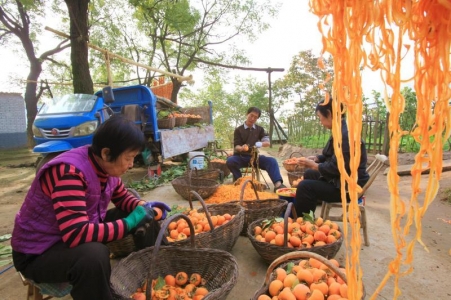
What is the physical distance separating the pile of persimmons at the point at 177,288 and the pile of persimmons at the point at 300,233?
26.0 inches

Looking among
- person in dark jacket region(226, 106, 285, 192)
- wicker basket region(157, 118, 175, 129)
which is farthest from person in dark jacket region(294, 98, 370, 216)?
wicker basket region(157, 118, 175, 129)

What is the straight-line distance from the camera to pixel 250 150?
5316 millimetres

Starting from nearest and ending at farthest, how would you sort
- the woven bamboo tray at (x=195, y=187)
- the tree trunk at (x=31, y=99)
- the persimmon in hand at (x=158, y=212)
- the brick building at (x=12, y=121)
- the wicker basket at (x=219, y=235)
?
the persimmon in hand at (x=158, y=212), the wicker basket at (x=219, y=235), the woven bamboo tray at (x=195, y=187), the tree trunk at (x=31, y=99), the brick building at (x=12, y=121)

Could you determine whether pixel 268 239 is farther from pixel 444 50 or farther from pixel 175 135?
pixel 175 135

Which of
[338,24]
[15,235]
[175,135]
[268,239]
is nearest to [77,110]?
[175,135]

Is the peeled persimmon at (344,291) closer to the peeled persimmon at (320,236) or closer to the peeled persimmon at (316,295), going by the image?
the peeled persimmon at (316,295)

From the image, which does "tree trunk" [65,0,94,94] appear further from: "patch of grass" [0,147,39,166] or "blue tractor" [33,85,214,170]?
"patch of grass" [0,147,39,166]

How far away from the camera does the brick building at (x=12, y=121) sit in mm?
13562

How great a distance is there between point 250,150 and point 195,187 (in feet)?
4.60

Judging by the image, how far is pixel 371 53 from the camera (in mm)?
830

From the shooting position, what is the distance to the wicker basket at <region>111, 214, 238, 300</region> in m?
1.93

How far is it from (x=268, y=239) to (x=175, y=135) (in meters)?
4.94

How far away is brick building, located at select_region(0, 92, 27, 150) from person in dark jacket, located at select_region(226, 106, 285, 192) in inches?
523

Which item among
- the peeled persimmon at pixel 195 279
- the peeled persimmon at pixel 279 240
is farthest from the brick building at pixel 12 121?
the peeled persimmon at pixel 279 240
